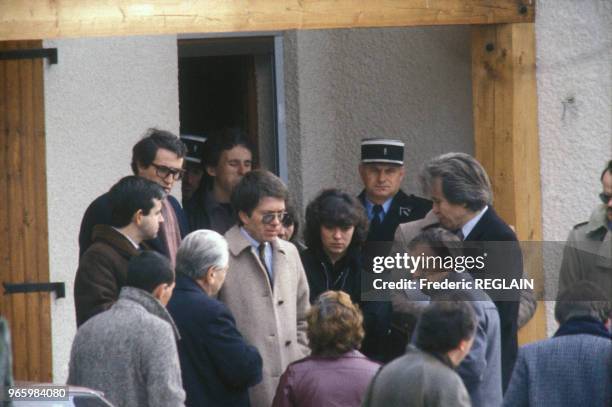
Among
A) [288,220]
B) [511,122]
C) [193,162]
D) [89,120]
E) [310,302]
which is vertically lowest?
[310,302]

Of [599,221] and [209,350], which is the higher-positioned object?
[599,221]

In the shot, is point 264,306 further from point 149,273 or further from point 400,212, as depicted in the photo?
point 400,212

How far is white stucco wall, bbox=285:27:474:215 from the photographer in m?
9.54

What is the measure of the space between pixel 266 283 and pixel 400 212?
135cm

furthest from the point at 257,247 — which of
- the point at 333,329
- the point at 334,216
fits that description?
the point at 333,329

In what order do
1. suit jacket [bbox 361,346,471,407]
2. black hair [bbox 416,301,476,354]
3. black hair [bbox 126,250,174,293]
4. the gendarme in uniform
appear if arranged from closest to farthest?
suit jacket [bbox 361,346,471,407]
black hair [bbox 416,301,476,354]
black hair [bbox 126,250,174,293]
the gendarme in uniform

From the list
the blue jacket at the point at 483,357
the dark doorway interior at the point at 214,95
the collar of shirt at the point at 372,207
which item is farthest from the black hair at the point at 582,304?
the dark doorway interior at the point at 214,95

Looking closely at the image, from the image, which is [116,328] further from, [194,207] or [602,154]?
[602,154]

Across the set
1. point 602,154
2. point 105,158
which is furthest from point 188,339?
point 602,154

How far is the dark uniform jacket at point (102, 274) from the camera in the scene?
6.25 meters

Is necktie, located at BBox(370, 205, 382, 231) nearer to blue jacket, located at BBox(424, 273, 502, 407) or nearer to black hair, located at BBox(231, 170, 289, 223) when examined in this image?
black hair, located at BBox(231, 170, 289, 223)

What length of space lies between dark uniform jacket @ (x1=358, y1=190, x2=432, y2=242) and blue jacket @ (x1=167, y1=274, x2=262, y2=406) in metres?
1.66

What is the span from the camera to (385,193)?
805cm

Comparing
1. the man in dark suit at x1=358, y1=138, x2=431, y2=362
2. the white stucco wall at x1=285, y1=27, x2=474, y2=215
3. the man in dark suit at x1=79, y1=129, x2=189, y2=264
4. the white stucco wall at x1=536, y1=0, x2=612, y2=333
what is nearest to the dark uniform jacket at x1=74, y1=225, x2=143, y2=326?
the man in dark suit at x1=79, y1=129, x2=189, y2=264
